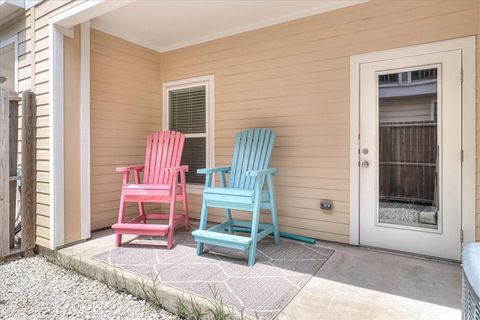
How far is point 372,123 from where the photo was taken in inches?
113

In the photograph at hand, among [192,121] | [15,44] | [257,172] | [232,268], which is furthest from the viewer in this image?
[192,121]

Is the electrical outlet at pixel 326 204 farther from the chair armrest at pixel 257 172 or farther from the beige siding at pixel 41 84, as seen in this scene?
the beige siding at pixel 41 84

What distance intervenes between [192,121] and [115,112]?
40.0 inches

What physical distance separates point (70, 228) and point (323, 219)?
8.70ft

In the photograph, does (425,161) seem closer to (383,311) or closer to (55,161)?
(383,311)

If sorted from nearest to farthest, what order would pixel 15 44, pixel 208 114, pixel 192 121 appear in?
pixel 15 44, pixel 208 114, pixel 192 121

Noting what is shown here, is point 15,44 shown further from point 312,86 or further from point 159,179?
point 312,86

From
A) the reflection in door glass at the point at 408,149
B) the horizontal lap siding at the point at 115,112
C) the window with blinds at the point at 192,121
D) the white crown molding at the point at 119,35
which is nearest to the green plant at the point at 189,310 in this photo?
the reflection in door glass at the point at 408,149

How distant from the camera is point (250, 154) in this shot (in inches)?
123

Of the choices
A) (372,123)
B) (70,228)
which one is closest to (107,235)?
(70,228)

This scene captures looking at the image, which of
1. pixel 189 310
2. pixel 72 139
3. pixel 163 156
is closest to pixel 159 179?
pixel 163 156

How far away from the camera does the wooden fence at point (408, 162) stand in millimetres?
2637

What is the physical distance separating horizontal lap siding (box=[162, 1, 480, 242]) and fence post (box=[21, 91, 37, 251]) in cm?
209

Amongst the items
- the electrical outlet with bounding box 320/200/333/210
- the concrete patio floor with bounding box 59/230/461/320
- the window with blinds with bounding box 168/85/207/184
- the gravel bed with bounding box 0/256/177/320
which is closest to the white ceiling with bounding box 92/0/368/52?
the window with blinds with bounding box 168/85/207/184
